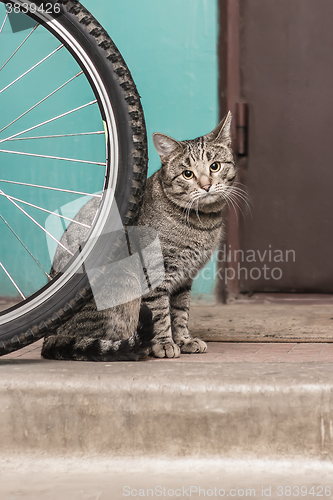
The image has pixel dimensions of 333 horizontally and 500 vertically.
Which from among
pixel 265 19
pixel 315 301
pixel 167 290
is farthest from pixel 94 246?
pixel 265 19

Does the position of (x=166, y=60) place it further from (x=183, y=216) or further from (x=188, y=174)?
(x=183, y=216)

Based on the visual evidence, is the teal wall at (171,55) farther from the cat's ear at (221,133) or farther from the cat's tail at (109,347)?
the cat's tail at (109,347)

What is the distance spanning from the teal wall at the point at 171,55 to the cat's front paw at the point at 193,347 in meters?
1.29

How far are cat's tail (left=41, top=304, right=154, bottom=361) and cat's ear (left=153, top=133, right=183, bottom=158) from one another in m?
0.65

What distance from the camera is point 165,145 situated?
1.87 meters

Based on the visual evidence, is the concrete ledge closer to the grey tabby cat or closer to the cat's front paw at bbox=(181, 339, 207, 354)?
the grey tabby cat

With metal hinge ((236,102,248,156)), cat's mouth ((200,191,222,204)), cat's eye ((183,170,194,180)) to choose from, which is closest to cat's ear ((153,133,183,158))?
cat's eye ((183,170,194,180))

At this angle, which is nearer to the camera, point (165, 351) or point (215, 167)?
point (165, 351)

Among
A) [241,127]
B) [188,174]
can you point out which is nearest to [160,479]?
[188,174]

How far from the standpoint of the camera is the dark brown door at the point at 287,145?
2725mm

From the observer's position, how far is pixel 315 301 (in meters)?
2.77

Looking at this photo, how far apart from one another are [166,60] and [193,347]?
5.78 ft

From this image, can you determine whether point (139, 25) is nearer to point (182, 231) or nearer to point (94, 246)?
point (182, 231)

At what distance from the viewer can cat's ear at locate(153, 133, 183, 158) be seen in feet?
6.06
